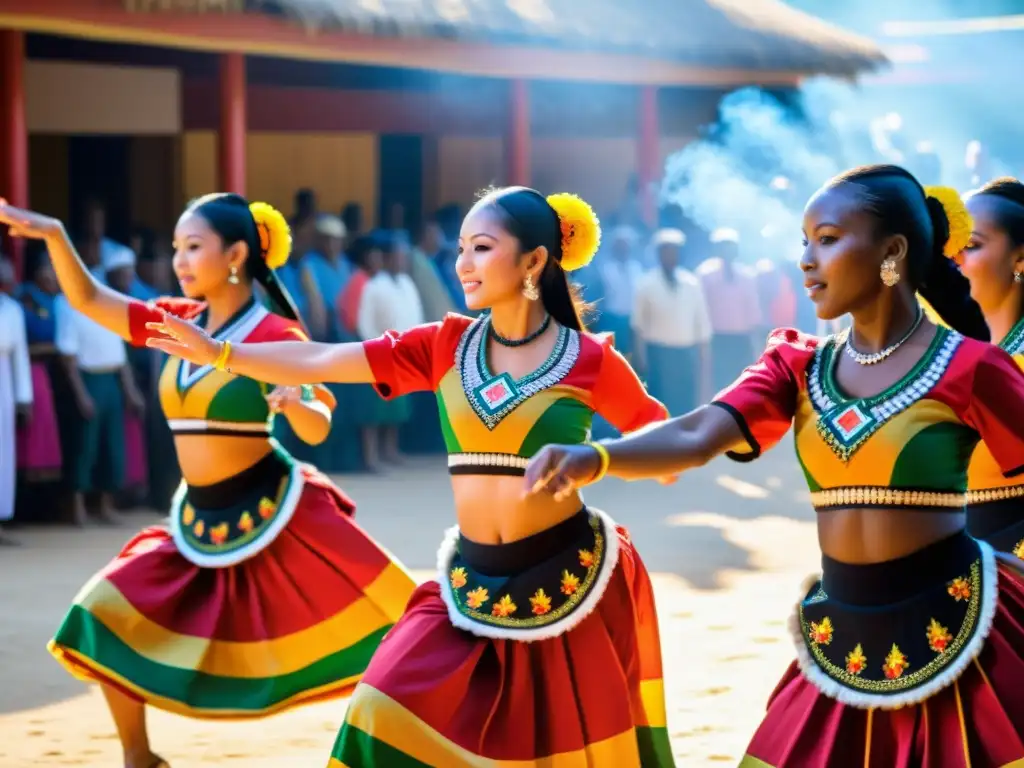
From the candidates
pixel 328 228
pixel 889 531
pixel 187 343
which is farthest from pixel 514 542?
pixel 328 228

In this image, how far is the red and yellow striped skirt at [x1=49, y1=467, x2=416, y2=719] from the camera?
606 cm

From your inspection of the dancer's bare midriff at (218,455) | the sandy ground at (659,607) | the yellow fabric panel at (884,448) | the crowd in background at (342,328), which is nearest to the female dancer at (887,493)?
the yellow fabric panel at (884,448)

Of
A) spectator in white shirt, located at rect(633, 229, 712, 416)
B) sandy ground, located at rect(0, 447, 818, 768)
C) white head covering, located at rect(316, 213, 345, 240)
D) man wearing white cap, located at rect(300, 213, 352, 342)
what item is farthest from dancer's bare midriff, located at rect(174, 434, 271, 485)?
spectator in white shirt, located at rect(633, 229, 712, 416)

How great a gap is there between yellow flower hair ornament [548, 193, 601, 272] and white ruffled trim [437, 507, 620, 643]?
0.72 metres

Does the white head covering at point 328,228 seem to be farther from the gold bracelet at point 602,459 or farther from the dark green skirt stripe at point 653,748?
the gold bracelet at point 602,459

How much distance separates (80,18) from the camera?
42.2ft

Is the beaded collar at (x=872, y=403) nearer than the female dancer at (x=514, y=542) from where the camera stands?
Yes

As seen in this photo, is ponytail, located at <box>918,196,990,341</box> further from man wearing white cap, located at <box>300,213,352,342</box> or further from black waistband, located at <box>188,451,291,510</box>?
man wearing white cap, located at <box>300,213,352,342</box>

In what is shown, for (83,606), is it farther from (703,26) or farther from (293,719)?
(703,26)

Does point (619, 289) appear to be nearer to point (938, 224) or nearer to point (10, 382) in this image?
point (10, 382)

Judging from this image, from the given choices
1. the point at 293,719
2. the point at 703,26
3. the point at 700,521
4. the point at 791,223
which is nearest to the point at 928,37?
the point at 791,223

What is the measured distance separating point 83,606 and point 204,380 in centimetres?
86

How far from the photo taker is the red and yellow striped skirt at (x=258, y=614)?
606 cm

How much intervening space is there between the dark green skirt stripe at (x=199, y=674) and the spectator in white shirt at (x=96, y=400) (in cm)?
577
